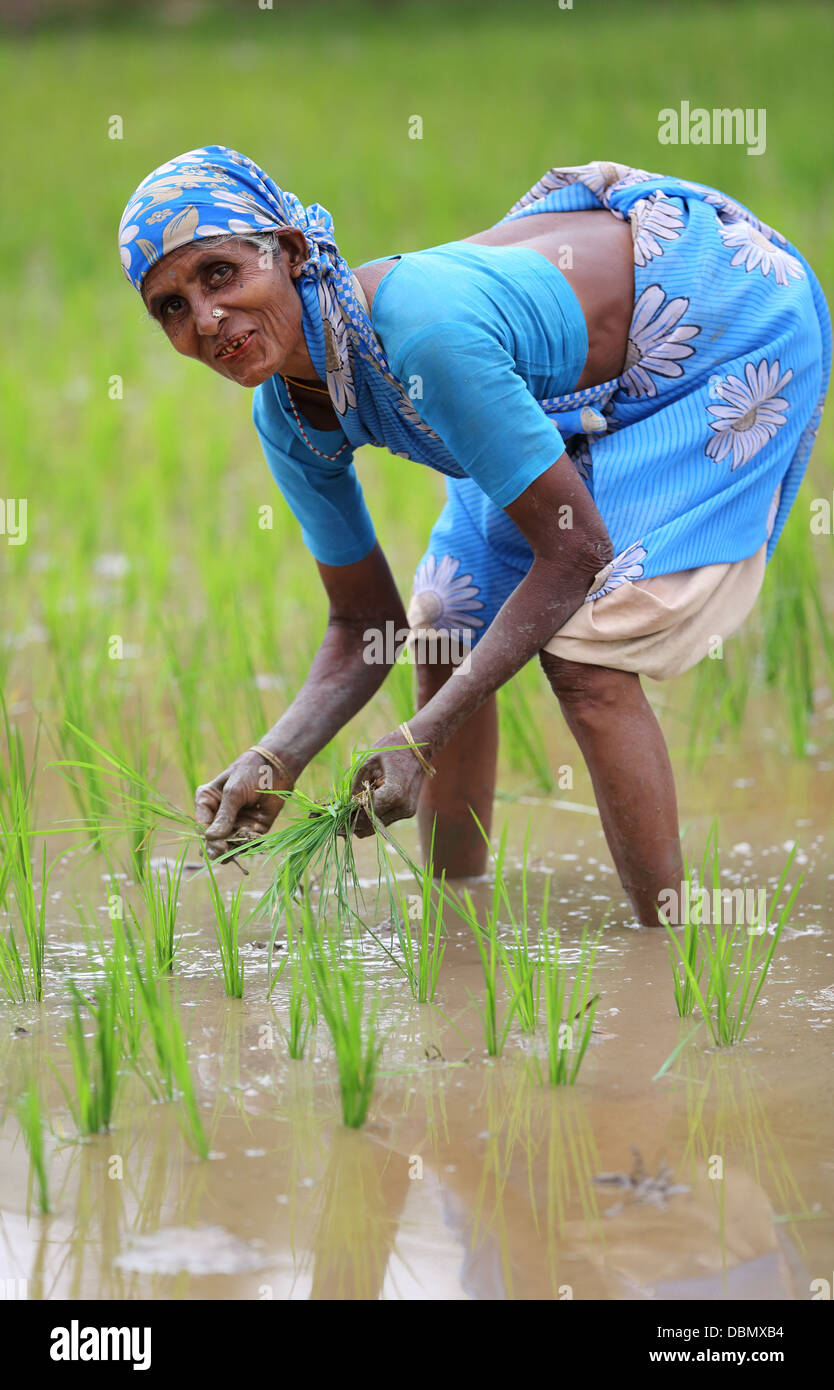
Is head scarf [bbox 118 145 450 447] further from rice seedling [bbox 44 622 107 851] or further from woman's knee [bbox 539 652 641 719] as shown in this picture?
rice seedling [bbox 44 622 107 851]

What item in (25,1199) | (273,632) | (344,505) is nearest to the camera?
(25,1199)

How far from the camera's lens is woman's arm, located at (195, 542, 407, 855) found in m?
2.39

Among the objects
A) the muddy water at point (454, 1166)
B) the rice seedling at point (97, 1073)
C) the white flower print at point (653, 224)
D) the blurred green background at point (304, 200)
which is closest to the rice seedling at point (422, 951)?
the muddy water at point (454, 1166)

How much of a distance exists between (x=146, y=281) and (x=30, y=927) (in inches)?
37.9

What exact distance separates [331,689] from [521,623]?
453 millimetres

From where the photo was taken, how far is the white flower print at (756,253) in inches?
94.0

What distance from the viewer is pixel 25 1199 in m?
1.74

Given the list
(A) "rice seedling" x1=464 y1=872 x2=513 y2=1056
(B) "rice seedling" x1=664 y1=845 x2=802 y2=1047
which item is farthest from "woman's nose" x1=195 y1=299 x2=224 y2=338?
(B) "rice seedling" x1=664 y1=845 x2=802 y2=1047

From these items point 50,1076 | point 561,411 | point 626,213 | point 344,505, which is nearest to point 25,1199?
point 50,1076

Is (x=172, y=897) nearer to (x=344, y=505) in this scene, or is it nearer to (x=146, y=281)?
(x=344, y=505)

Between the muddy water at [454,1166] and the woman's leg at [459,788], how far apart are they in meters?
0.46

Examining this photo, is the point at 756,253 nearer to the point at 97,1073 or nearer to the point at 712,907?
the point at 712,907
